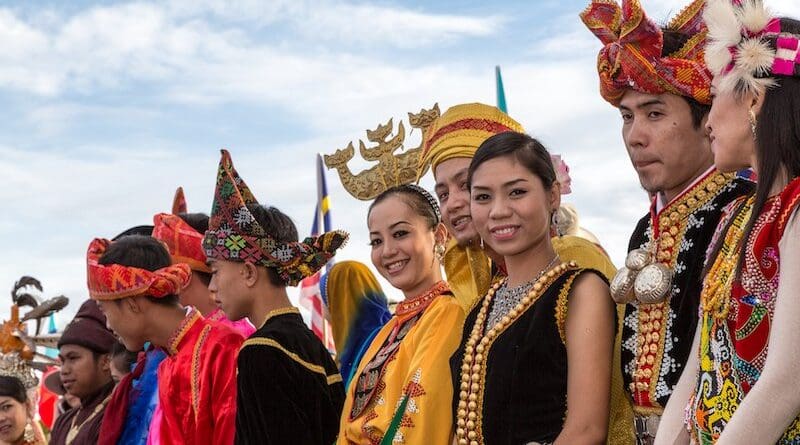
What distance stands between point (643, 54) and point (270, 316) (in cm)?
212

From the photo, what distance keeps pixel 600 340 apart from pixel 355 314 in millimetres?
2481

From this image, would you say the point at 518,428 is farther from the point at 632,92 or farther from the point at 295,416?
the point at 295,416

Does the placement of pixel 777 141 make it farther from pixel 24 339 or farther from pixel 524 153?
pixel 24 339

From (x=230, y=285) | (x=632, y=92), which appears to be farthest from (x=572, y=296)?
(x=230, y=285)

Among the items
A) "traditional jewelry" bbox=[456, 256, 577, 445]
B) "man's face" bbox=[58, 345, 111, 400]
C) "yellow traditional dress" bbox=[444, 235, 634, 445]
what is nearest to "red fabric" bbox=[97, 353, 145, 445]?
"man's face" bbox=[58, 345, 111, 400]

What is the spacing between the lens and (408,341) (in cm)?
427

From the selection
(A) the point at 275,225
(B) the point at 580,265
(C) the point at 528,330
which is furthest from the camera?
(A) the point at 275,225

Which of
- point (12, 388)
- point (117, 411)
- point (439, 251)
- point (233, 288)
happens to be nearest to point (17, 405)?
point (12, 388)

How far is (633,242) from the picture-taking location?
360 centimetres

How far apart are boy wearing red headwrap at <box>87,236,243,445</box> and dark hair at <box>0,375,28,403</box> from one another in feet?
8.12

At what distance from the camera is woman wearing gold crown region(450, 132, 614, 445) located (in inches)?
130

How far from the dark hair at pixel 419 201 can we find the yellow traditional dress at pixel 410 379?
1.14ft

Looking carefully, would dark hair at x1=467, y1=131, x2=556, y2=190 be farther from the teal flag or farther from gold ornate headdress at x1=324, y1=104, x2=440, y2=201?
the teal flag

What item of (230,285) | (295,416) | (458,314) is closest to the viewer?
(458,314)
